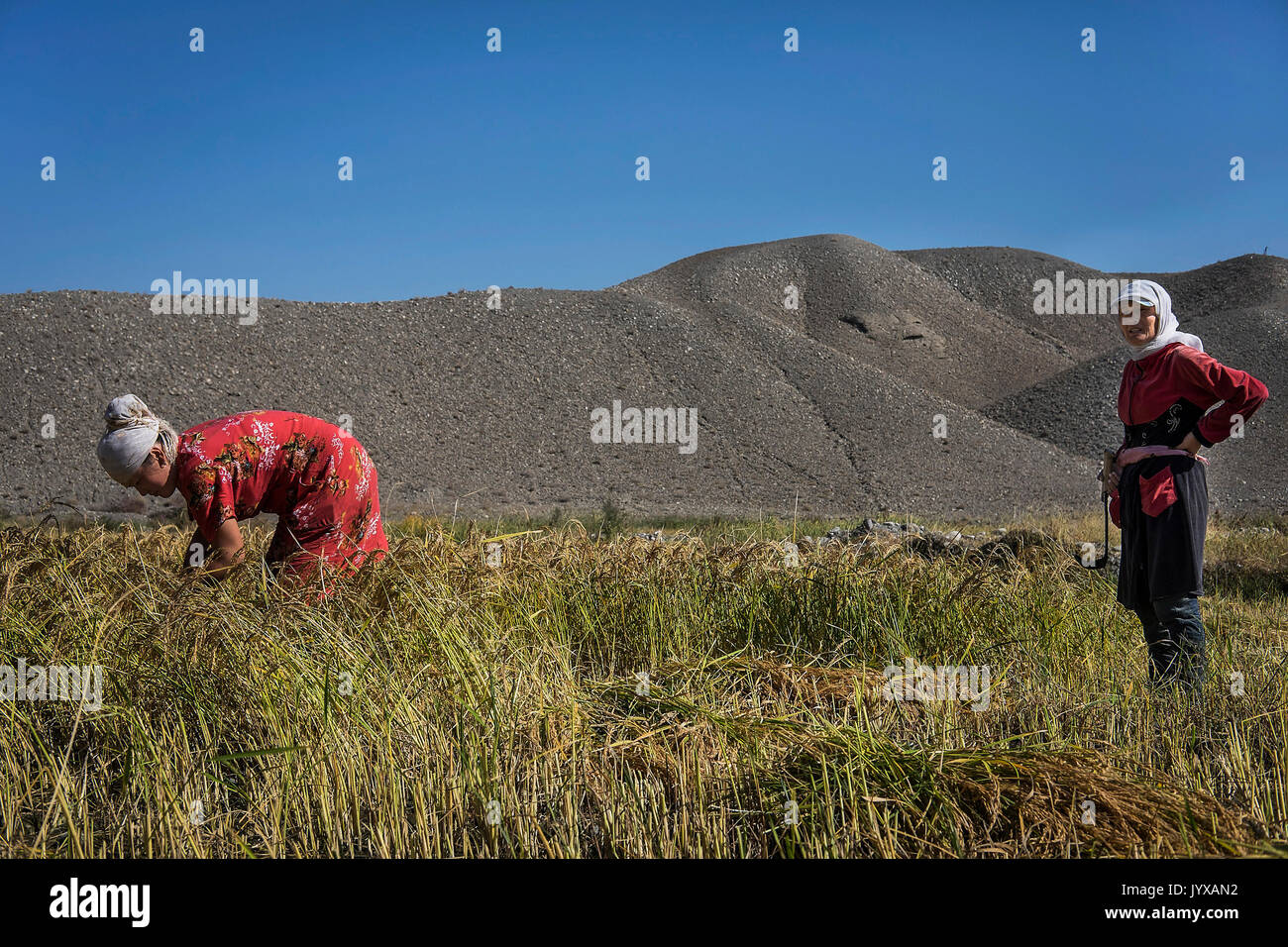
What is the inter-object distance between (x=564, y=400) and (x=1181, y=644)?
28.1 m

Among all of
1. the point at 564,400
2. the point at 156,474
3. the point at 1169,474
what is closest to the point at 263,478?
the point at 156,474

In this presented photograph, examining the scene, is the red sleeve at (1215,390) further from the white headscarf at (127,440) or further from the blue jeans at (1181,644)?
the white headscarf at (127,440)

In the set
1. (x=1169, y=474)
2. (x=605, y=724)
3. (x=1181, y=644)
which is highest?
(x=1169, y=474)

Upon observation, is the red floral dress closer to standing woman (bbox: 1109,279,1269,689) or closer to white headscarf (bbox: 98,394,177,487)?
white headscarf (bbox: 98,394,177,487)

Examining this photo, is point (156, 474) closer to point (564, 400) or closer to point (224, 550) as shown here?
point (224, 550)

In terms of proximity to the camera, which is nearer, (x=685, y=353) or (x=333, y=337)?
(x=333, y=337)

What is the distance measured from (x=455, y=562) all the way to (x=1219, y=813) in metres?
2.94

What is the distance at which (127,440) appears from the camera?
3023 millimetres

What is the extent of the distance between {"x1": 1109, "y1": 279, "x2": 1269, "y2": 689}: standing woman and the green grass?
0.91 feet

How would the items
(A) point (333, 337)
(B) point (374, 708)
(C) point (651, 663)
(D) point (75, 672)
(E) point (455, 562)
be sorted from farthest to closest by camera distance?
(A) point (333, 337) < (E) point (455, 562) < (C) point (651, 663) < (D) point (75, 672) < (B) point (374, 708)
